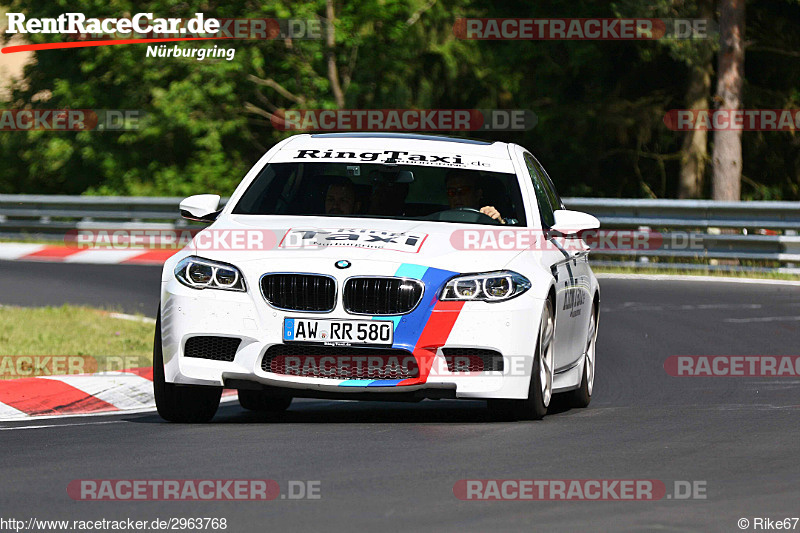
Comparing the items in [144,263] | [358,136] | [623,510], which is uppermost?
[358,136]

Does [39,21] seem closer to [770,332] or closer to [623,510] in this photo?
[770,332]

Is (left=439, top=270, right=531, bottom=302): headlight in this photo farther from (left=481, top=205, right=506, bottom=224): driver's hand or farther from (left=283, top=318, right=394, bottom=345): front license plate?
(left=481, top=205, right=506, bottom=224): driver's hand

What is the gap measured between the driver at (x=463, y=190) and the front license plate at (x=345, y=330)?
1642mm

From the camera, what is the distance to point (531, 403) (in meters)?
9.04

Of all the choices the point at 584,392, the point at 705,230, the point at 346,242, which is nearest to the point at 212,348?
the point at 346,242

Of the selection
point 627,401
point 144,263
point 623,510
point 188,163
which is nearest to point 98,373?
point 627,401

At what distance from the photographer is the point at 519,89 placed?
3238 centimetres

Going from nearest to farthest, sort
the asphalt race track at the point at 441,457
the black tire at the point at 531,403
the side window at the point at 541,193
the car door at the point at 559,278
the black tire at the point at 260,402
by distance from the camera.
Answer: the asphalt race track at the point at 441,457, the black tire at the point at 531,403, the car door at the point at 559,278, the side window at the point at 541,193, the black tire at the point at 260,402

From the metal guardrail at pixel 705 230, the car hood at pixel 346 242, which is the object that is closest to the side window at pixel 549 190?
the car hood at pixel 346 242

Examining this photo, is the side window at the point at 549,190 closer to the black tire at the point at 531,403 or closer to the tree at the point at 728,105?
the black tire at the point at 531,403

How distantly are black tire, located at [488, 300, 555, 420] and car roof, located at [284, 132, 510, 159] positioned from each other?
1.54 m

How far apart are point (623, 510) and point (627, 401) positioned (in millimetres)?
5003

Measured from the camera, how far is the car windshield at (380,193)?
9828 mm

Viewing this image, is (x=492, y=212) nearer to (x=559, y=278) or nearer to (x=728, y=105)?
(x=559, y=278)
